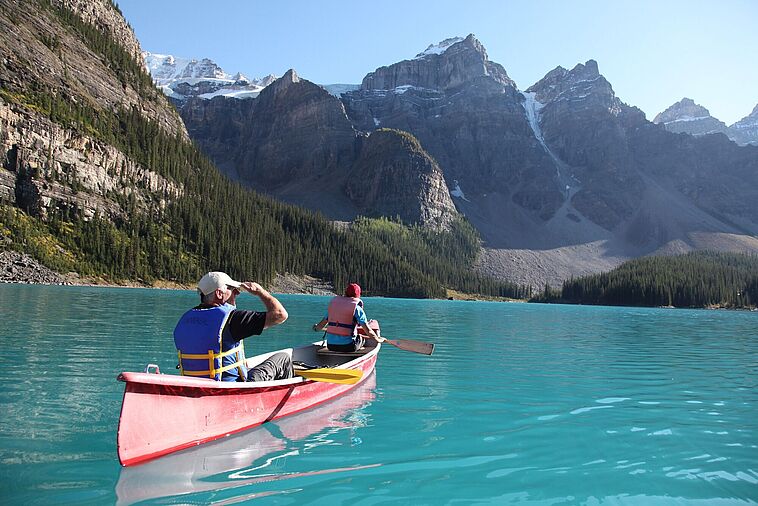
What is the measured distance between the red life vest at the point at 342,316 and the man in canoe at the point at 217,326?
7.34 metres

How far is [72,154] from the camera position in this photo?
386 ft

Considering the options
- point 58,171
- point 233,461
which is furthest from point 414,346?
point 58,171

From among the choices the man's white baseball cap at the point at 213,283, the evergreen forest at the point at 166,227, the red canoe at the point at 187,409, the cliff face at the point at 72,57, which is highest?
the cliff face at the point at 72,57

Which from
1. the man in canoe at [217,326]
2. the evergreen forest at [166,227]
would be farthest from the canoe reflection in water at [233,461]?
the evergreen forest at [166,227]

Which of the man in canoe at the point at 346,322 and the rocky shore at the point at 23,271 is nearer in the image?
the man in canoe at the point at 346,322

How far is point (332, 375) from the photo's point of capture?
1378 cm

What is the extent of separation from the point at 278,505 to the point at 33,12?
171 metres

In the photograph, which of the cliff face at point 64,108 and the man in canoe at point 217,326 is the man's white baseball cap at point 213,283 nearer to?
the man in canoe at point 217,326

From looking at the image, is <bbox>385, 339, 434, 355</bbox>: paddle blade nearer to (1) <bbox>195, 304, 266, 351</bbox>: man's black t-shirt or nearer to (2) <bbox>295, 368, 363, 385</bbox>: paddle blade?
(2) <bbox>295, 368, 363, 385</bbox>: paddle blade

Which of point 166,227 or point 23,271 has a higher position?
point 166,227

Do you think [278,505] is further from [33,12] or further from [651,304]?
[651,304]

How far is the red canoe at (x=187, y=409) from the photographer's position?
8844 millimetres

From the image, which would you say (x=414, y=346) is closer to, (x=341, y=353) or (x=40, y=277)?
(x=341, y=353)

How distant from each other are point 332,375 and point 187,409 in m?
4.54
